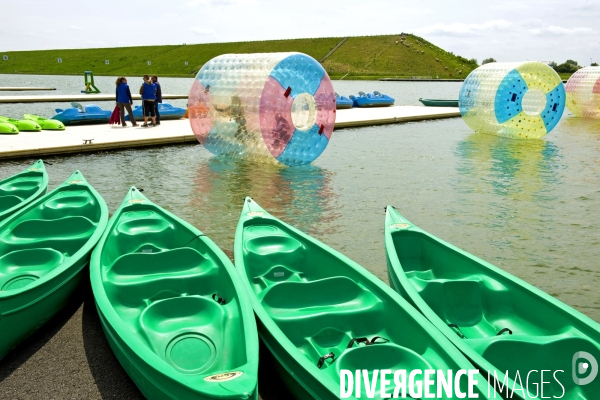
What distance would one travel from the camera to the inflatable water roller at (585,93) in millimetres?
24141

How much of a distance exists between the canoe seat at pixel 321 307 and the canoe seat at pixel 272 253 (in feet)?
2.52

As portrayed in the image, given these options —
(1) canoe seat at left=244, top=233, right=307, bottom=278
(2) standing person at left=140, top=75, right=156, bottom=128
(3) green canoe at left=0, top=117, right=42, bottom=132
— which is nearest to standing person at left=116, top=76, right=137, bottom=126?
(2) standing person at left=140, top=75, right=156, bottom=128

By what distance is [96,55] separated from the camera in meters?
129

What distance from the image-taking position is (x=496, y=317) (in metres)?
5.01

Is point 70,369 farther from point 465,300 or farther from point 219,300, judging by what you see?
point 465,300

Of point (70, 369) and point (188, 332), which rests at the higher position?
point (188, 332)

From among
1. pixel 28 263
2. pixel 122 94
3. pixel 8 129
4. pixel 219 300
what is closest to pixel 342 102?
pixel 122 94

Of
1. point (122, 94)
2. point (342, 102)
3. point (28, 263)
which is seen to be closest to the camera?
point (28, 263)

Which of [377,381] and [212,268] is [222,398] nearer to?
[377,381]

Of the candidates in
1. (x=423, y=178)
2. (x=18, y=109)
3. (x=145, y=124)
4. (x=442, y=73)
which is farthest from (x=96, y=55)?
(x=423, y=178)

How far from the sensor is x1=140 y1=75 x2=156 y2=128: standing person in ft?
56.8

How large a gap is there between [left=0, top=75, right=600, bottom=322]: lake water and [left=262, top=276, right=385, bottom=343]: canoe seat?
1.77m

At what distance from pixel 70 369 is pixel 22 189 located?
511cm

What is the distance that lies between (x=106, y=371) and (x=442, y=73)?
10229cm
